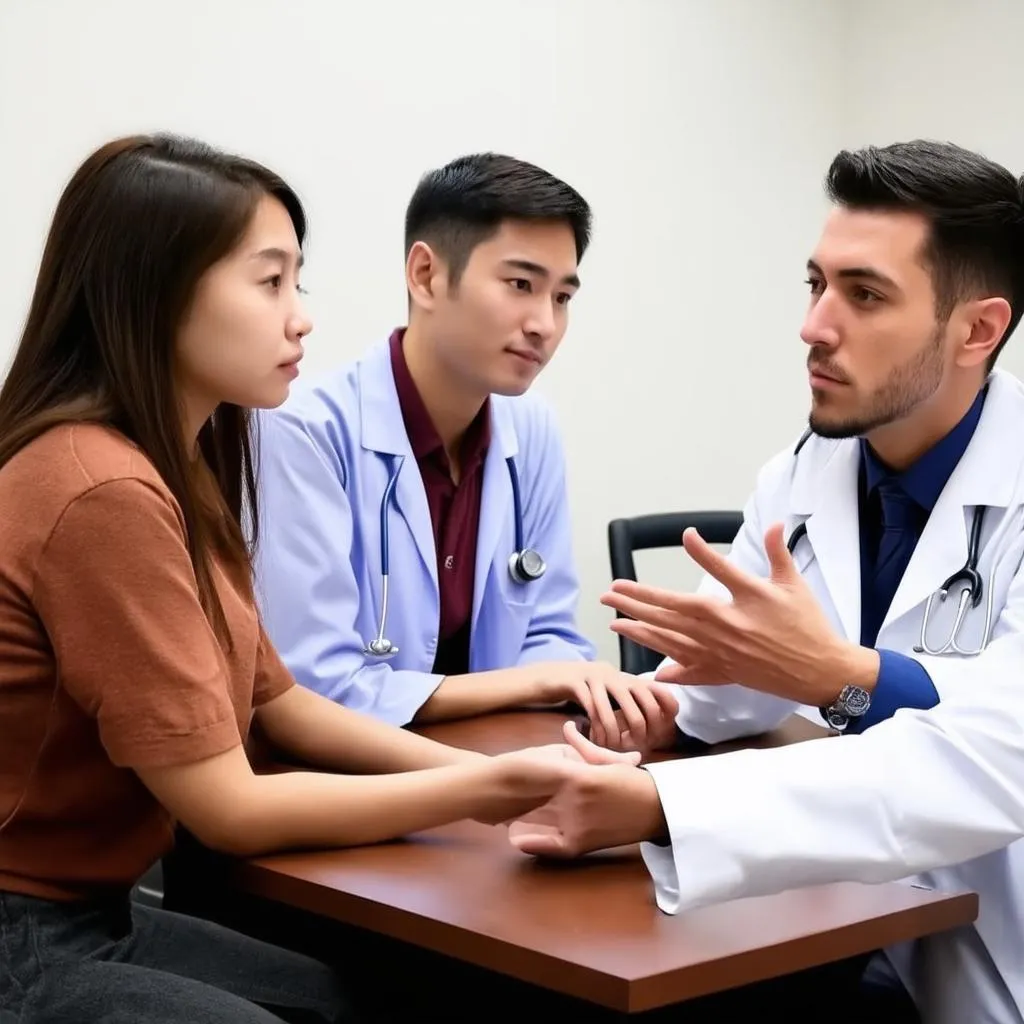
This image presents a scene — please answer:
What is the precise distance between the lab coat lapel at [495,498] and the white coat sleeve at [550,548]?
0.19ft

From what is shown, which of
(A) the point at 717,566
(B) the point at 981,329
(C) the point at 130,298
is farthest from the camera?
(B) the point at 981,329

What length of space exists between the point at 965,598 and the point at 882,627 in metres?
0.11

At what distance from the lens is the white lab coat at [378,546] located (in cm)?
190

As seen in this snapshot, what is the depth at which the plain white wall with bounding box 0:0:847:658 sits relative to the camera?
257 centimetres

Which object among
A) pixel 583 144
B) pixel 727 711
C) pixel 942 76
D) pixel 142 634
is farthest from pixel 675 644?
pixel 942 76

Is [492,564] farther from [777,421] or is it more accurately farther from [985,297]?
[777,421]

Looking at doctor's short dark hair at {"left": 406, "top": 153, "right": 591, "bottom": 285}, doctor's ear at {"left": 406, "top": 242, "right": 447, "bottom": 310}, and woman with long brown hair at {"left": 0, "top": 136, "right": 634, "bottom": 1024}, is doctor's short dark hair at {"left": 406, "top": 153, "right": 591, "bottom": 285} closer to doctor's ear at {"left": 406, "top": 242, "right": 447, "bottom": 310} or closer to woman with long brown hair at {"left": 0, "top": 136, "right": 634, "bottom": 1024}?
doctor's ear at {"left": 406, "top": 242, "right": 447, "bottom": 310}

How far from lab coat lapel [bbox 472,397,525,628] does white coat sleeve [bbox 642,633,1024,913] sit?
97cm

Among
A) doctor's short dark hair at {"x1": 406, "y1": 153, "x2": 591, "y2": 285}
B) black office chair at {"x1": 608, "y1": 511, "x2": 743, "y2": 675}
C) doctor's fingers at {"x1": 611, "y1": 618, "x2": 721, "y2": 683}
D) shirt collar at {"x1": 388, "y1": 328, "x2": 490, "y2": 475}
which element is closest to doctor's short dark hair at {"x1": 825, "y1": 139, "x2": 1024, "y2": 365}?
doctor's short dark hair at {"x1": 406, "y1": 153, "x2": 591, "y2": 285}

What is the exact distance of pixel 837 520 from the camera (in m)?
1.83

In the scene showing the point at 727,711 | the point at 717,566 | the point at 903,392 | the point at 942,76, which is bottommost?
the point at 727,711

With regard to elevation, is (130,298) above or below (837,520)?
above

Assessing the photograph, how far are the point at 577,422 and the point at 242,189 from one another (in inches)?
82.9

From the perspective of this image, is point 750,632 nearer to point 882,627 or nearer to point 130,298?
point 882,627
